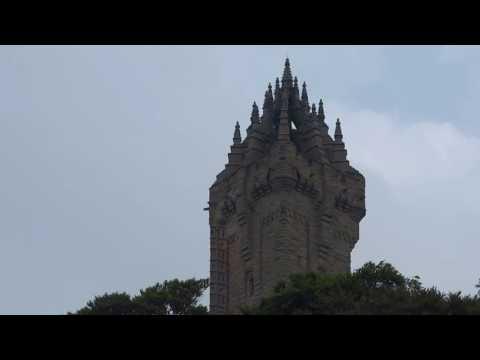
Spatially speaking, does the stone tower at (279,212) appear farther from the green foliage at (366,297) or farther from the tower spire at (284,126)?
the green foliage at (366,297)

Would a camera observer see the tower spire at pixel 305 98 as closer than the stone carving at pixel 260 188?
No

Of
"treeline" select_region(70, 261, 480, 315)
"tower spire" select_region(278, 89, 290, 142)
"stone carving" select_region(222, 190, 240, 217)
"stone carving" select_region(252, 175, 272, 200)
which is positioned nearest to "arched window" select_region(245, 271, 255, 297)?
"stone carving" select_region(222, 190, 240, 217)

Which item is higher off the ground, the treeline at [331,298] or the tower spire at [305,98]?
the tower spire at [305,98]

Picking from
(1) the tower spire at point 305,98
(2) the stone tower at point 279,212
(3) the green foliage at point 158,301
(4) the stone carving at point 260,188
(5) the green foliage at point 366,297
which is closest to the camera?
(5) the green foliage at point 366,297

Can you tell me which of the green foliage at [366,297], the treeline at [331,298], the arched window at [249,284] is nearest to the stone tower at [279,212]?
the arched window at [249,284]

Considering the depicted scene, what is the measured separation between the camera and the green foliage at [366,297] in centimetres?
3928

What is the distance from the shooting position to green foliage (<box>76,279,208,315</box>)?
49625mm

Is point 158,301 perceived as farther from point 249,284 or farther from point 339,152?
point 339,152

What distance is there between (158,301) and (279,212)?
18.5 meters

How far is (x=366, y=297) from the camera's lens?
43531 mm

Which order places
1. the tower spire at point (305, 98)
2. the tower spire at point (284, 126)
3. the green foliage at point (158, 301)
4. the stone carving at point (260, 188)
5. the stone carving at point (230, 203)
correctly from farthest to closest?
the tower spire at point (305, 98), the tower spire at point (284, 126), the stone carving at point (230, 203), the stone carving at point (260, 188), the green foliage at point (158, 301)

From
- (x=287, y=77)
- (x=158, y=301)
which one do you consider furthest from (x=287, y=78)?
(x=158, y=301)

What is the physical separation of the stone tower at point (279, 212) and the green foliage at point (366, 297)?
15546 millimetres

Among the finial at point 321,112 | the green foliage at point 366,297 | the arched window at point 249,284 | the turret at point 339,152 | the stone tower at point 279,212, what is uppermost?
the finial at point 321,112
